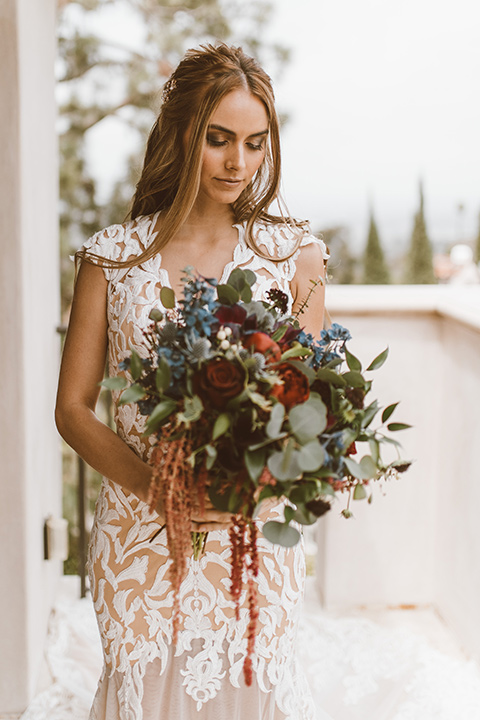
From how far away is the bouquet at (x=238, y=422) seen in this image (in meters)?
1.08

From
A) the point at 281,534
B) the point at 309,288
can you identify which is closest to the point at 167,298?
the point at 281,534

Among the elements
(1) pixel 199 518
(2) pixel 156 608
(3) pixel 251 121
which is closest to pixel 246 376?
(1) pixel 199 518

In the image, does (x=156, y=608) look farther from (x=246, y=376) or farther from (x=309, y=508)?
(x=246, y=376)

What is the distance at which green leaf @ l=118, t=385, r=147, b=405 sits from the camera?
1.12 metres

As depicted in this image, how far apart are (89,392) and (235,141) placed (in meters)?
0.58

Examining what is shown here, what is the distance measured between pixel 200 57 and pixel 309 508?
0.96 meters

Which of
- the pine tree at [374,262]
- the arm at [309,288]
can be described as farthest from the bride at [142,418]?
the pine tree at [374,262]

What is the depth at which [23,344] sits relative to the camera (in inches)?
89.4

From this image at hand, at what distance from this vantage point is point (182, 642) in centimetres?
168

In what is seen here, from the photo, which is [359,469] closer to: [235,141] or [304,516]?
[304,516]

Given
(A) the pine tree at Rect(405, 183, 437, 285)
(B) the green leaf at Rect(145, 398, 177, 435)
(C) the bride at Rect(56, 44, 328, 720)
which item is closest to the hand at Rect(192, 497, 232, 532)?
(B) the green leaf at Rect(145, 398, 177, 435)

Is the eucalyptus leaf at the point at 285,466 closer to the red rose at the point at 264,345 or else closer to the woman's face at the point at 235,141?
the red rose at the point at 264,345

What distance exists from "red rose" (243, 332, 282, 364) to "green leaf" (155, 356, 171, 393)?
12 centimetres

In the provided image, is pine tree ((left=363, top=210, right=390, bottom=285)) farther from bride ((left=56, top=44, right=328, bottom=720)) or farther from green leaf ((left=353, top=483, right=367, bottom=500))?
green leaf ((left=353, top=483, right=367, bottom=500))
